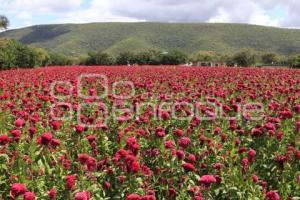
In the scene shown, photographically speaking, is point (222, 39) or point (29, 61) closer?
point (29, 61)

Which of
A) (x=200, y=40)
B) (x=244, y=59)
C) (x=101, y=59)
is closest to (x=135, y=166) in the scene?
(x=101, y=59)

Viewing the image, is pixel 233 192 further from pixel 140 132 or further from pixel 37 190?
pixel 37 190

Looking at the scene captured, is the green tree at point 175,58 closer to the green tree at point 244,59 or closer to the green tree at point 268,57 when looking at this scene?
the green tree at point 244,59

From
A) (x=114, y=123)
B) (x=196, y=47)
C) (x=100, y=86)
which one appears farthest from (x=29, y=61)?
(x=196, y=47)

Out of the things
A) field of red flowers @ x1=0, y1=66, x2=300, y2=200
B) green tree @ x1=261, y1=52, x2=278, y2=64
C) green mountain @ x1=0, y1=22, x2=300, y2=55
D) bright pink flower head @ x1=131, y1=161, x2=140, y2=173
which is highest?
green mountain @ x1=0, y1=22, x2=300, y2=55

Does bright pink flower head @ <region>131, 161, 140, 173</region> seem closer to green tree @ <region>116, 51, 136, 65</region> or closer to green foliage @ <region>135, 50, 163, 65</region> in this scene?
green foliage @ <region>135, 50, 163, 65</region>

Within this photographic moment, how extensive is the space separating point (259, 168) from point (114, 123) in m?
2.76

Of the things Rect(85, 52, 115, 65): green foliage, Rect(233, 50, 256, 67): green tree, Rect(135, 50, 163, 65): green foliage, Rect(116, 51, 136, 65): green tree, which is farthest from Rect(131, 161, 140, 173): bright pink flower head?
Rect(233, 50, 256, 67): green tree

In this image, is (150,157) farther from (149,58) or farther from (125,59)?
(125,59)

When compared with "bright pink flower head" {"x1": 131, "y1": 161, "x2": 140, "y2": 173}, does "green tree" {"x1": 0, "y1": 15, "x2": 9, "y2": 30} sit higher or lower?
higher

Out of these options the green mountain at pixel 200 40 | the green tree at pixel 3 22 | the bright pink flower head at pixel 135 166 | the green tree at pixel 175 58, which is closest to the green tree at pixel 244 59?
the green tree at pixel 175 58

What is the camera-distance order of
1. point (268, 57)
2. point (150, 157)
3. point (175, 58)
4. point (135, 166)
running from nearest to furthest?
1. point (135, 166)
2. point (150, 157)
3. point (175, 58)
4. point (268, 57)

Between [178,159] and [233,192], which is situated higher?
[178,159]

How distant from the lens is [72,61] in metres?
113
